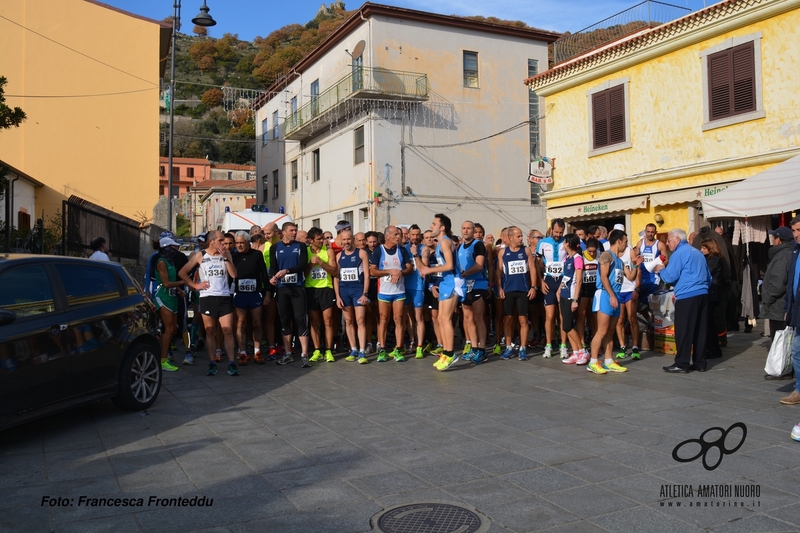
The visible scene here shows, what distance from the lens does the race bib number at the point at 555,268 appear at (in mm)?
11039

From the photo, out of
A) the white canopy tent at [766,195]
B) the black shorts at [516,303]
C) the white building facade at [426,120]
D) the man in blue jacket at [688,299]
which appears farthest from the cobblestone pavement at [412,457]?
the white building facade at [426,120]

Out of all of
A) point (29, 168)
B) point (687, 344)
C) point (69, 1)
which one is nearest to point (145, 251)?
point (29, 168)

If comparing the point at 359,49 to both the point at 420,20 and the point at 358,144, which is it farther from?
the point at 358,144

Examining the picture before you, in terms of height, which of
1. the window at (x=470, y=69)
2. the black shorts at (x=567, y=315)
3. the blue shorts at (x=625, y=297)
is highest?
the window at (x=470, y=69)

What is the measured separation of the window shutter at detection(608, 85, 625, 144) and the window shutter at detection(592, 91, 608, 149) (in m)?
0.14

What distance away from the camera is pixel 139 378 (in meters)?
7.48

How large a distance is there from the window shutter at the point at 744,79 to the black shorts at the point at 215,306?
12.1 meters

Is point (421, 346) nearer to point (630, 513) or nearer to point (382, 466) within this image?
point (382, 466)

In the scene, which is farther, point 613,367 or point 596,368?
point 613,367

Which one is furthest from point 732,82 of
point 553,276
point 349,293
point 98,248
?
point 98,248

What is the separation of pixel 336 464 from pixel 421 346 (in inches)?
235

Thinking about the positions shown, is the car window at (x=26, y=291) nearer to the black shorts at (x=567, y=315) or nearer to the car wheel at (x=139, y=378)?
the car wheel at (x=139, y=378)

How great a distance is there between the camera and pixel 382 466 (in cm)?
543

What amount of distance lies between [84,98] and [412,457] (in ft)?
87.0
